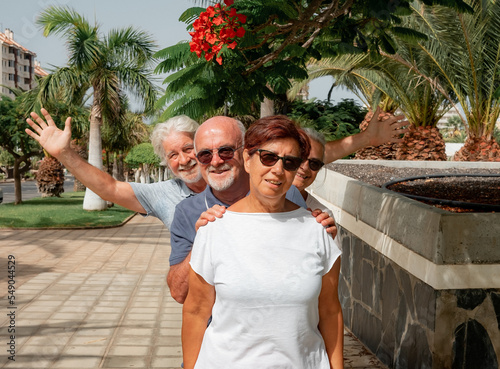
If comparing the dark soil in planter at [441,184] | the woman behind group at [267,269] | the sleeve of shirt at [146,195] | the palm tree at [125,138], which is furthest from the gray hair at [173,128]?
the palm tree at [125,138]

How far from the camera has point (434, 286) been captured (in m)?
3.94

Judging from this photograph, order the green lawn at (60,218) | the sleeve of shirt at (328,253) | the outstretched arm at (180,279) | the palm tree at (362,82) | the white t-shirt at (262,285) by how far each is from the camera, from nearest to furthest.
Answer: the white t-shirt at (262,285) < the sleeve of shirt at (328,253) < the outstretched arm at (180,279) < the palm tree at (362,82) < the green lawn at (60,218)

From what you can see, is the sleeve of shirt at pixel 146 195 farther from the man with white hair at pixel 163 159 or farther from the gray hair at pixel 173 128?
the gray hair at pixel 173 128

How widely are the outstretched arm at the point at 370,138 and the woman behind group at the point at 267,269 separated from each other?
159cm

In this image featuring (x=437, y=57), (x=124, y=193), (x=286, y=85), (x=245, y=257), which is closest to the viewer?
(x=245, y=257)

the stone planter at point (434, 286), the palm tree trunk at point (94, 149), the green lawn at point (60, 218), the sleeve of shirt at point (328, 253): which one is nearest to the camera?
the sleeve of shirt at point (328, 253)

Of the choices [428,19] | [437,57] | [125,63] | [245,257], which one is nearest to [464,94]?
[437,57]

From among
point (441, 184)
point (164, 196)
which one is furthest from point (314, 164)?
point (441, 184)

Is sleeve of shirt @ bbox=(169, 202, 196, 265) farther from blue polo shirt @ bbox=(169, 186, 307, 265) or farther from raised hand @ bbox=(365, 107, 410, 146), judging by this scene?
raised hand @ bbox=(365, 107, 410, 146)

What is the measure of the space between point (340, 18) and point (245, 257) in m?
3.11

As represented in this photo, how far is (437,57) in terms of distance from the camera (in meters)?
12.5

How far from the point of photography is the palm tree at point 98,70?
20.5 m

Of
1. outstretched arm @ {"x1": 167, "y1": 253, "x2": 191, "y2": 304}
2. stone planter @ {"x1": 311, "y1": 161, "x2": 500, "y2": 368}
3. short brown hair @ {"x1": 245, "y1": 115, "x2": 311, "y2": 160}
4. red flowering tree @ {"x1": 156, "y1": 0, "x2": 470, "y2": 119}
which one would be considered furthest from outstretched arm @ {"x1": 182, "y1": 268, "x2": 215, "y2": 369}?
stone planter @ {"x1": 311, "y1": 161, "x2": 500, "y2": 368}

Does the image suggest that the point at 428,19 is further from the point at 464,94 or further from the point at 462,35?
the point at 464,94
